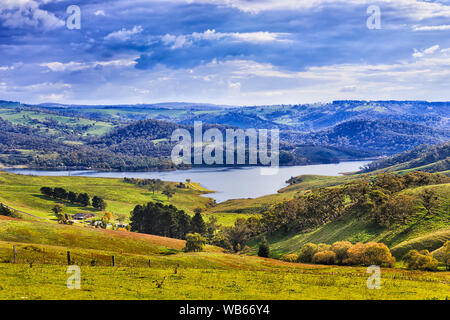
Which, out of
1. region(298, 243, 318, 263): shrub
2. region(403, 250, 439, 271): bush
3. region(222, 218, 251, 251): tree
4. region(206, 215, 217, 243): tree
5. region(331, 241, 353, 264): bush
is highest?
region(403, 250, 439, 271): bush

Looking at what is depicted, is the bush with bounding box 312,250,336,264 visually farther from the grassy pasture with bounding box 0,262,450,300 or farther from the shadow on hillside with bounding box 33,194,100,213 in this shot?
the shadow on hillside with bounding box 33,194,100,213

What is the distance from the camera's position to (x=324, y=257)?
68500mm

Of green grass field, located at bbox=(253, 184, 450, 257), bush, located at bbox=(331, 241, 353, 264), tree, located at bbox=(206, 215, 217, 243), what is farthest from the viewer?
tree, located at bbox=(206, 215, 217, 243)

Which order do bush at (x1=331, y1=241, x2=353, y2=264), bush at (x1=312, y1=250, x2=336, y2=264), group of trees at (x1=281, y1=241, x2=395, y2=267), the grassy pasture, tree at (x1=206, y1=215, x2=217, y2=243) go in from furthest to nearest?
tree at (x1=206, y1=215, x2=217, y2=243) < bush at (x1=312, y1=250, x2=336, y2=264) < bush at (x1=331, y1=241, x2=353, y2=264) < group of trees at (x1=281, y1=241, x2=395, y2=267) < the grassy pasture

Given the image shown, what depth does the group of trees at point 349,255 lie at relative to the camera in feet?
201

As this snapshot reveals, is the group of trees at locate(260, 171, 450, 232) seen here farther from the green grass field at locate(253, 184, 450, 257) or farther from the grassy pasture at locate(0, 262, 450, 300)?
the grassy pasture at locate(0, 262, 450, 300)

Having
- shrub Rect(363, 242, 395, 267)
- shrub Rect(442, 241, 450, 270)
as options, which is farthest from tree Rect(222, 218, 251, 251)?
shrub Rect(442, 241, 450, 270)

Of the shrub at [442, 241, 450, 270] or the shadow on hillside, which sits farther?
the shadow on hillside

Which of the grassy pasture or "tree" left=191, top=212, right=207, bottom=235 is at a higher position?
the grassy pasture

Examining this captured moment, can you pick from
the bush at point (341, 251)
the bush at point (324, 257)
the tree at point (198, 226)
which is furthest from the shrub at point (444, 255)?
the tree at point (198, 226)

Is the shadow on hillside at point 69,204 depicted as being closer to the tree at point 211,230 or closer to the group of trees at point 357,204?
the tree at point 211,230

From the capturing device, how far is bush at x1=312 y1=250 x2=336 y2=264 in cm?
6762
